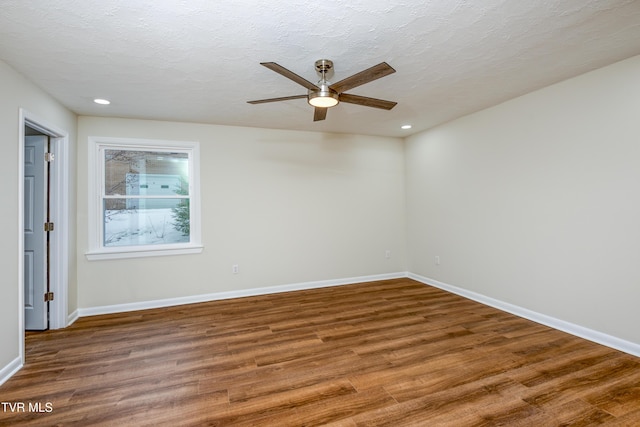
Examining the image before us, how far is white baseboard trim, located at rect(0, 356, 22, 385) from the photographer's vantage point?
7.38 feet

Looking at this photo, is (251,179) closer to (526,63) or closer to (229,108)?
(229,108)

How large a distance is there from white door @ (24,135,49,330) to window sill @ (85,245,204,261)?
54 cm

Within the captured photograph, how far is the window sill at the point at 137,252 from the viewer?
3713 millimetres

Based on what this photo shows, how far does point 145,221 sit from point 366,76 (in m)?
3.47

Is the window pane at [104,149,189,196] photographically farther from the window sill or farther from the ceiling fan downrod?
the ceiling fan downrod

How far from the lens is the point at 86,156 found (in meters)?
3.69

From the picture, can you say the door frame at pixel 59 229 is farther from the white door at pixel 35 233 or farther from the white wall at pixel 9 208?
the white wall at pixel 9 208

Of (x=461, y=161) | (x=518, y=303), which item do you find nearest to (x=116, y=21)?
(x=461, y=161)

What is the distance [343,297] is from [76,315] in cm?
333

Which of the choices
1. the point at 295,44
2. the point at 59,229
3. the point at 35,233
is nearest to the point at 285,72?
the point at 295,44

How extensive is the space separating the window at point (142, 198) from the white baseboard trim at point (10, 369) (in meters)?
1.48

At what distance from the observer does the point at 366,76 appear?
209cm

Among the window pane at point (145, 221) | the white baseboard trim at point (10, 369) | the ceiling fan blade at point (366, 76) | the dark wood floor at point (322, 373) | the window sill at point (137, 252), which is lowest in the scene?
the dark wood floor at point (322, 373)

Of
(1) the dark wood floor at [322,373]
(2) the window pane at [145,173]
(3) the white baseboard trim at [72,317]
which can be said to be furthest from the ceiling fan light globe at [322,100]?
(3) the white baseboard trim at [72,317]
